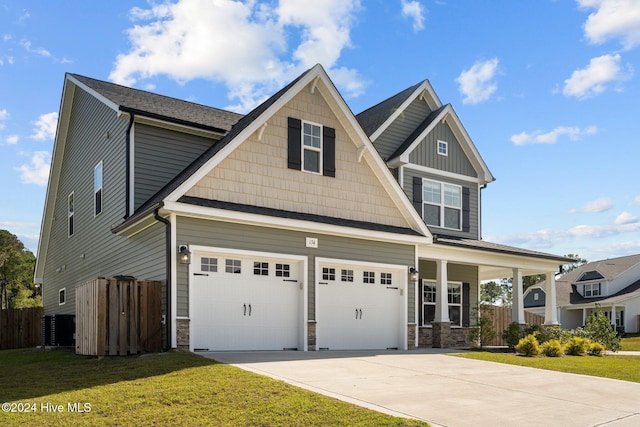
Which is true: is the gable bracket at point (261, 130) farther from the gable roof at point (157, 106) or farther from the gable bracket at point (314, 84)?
the gable roof at point (157, 106)

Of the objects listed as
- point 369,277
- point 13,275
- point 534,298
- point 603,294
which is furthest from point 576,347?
point 534,298

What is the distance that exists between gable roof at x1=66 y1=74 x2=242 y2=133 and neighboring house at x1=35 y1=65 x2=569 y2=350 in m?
0.10

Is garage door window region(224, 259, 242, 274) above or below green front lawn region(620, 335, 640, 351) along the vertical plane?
above

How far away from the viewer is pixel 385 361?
1316 cm

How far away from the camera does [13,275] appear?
43531mm

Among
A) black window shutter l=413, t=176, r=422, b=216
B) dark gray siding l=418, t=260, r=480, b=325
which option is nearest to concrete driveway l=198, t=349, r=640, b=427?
black window shutter l=413, t=176, r=422, b=216

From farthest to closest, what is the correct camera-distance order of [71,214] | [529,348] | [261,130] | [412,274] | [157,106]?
[71,214] < [157,106] < [412,274] < [529,348] < [261,130]

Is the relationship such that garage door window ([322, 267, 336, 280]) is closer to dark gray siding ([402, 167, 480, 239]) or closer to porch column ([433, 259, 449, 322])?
porch column ([433, 259, 449, 322])

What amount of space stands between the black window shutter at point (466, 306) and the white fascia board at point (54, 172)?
15.3m

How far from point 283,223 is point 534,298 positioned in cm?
4547

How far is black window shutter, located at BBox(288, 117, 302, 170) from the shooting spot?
1574 centimetres

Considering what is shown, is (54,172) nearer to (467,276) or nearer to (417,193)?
(417,193)

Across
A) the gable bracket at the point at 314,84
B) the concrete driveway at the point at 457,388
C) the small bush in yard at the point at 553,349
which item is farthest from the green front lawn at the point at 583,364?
the gable bracket at the point at 314,84

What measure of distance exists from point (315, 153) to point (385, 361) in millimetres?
5792
